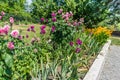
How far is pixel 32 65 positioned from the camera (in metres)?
5.26

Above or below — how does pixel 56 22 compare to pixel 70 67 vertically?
above

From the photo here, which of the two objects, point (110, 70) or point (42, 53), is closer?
point (42, 53)

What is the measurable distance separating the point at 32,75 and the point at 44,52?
6.03 feet

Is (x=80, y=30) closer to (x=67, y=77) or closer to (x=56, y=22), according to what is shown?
(x=56, y=22)

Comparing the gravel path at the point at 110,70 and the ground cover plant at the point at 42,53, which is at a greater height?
the ground cover plant at the point at 42,53

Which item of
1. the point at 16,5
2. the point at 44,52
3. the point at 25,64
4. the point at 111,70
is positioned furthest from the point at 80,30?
the point at 16,5

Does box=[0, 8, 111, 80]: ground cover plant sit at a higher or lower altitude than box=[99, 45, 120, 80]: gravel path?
higher

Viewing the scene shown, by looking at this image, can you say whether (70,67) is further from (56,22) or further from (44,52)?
(56,22)

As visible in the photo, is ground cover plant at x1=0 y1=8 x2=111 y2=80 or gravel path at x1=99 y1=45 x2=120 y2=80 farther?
gravel path at x1=99 y1=45 x2=120 y2=80

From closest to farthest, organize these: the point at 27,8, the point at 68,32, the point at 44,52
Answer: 1. the point at 44,52
2. the point at 68,32
3. the point at 27,8

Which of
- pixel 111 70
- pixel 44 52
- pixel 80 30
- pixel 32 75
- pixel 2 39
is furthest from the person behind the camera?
pixel 80 30

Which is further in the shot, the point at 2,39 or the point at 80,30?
the point at 80,30

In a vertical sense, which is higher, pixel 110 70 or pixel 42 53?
pixel 42 53

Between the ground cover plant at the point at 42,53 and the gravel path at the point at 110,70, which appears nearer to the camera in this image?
the ground cover plant at the point at 42,53
